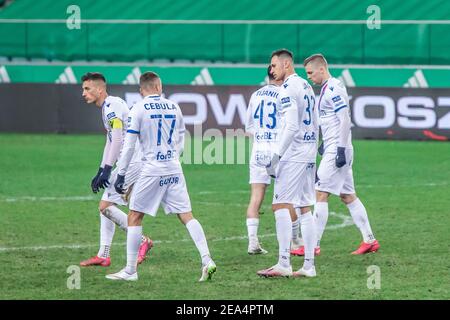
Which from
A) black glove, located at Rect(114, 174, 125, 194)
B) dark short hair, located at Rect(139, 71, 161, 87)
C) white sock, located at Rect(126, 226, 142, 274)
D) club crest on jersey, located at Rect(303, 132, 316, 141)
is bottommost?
white sock, located at Rect(126, 226, 142, 274)

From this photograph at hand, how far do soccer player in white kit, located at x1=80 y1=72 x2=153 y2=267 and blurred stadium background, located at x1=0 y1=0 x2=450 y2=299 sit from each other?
1.65 ft

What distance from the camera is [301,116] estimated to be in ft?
37.1

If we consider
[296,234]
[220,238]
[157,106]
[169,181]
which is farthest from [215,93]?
[157,106]

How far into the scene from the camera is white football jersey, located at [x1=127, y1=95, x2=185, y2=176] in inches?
427

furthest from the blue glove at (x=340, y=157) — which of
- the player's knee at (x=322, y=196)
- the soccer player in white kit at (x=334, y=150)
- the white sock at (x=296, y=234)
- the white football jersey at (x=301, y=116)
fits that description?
the white sock at (x=296, y=234)

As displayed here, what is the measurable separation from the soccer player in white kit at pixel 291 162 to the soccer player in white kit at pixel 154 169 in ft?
2.73

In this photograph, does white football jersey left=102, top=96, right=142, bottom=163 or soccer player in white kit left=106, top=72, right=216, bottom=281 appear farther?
white football jersey left=102, top=96, right=142, bottom=163

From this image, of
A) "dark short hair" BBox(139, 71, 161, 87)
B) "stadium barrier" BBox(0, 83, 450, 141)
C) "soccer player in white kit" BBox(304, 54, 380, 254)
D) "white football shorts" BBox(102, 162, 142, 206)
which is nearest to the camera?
"dark short hair" BBox(139, 71, 161, 87)

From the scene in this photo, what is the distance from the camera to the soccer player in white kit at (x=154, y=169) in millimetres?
10852

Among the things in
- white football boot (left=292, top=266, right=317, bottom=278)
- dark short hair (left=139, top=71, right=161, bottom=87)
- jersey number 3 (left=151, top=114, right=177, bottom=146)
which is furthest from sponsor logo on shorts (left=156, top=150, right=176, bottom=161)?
white football boot (left=292, top=266, right=317, bottom=278)

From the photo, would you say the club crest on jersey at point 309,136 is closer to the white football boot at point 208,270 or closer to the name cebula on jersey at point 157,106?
the name cebula on jersey at point 157,106

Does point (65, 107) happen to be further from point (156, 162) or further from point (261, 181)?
point (156, 162)

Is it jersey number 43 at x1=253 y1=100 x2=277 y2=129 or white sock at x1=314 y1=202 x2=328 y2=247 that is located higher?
jersey number 43 at x1=253 y1=100 x2=277 y2=129

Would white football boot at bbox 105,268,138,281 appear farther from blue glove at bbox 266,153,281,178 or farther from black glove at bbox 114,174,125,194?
blue glove at bbox 266,153,281,178
